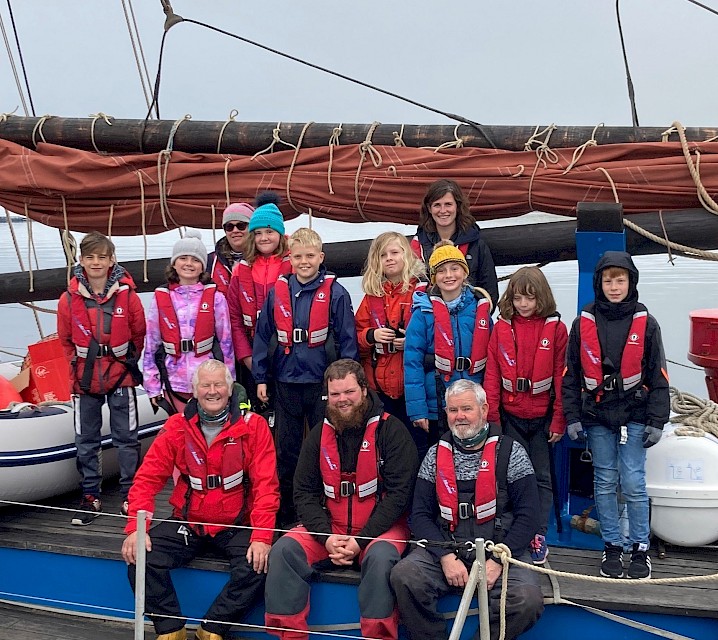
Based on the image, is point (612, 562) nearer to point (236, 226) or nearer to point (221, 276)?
point (221, 276)

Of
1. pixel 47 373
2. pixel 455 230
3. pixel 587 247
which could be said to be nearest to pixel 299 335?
pixel 455 230

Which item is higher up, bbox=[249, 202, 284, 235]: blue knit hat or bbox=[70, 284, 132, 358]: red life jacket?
bbox=[249, 202, 284, 235]: blue knit hat

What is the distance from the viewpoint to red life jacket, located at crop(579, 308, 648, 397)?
140 inches

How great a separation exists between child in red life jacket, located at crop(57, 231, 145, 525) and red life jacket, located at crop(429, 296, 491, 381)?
1.54m

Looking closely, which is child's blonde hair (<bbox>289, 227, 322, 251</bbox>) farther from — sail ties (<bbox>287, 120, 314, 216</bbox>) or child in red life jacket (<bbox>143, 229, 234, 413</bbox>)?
sail ties (<bbox>287, 120, 314, 216</bbox>)

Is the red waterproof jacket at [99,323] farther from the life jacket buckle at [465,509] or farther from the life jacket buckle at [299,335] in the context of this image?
the life jacket buckle at [465,509]

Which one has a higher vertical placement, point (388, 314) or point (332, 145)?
point (332, 145)

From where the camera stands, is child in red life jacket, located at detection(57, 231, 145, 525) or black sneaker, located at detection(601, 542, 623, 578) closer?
black sneaker, located at detection(601, 542, 623, 578)

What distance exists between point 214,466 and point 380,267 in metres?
1.18

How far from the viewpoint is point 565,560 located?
388cm

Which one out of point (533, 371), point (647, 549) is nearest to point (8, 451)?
point (533, 371)

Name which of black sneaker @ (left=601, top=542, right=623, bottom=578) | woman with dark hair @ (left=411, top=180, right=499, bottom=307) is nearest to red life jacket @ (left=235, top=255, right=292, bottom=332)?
woman with dark hair @ (left=411, top=180, right=499, bottom=307)

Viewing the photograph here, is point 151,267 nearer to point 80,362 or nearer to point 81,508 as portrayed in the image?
point 80,362

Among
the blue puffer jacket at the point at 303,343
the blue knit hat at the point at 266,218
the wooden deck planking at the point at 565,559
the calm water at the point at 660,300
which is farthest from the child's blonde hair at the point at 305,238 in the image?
the calm water at the point at 660,300
